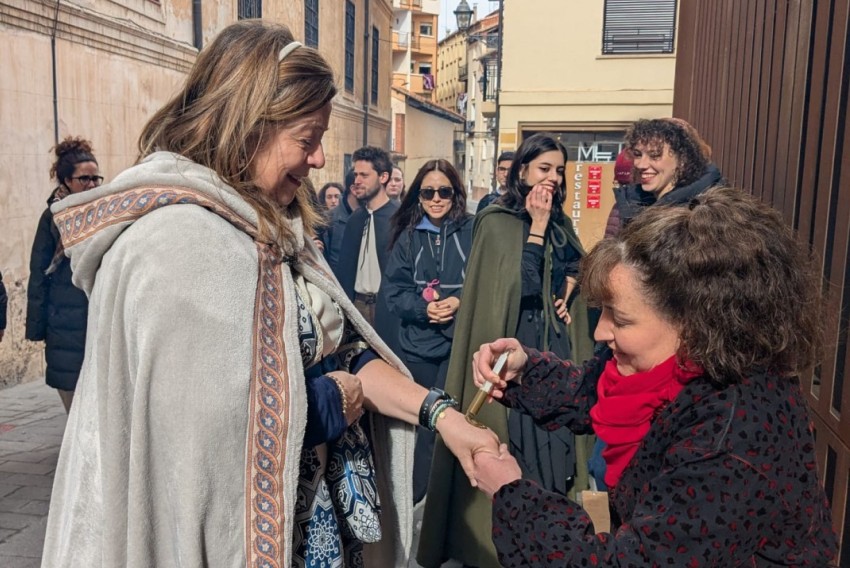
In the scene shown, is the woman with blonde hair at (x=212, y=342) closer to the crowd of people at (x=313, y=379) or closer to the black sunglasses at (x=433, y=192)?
the crowd of people at (x=313, y=379)

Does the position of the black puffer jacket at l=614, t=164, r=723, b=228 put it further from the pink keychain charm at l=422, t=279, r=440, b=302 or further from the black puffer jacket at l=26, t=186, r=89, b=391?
the black puffer jacket at l=26, t=186, r=89, b=391

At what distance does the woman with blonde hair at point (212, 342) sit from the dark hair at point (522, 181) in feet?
7.05

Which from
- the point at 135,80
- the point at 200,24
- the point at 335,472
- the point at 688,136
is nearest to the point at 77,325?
the point at 335,472

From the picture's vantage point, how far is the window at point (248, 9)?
1266 cm

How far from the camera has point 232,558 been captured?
62.9 inches

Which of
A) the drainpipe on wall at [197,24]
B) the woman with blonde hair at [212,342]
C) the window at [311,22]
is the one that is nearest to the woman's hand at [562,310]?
the woman with blonde hair at [212,342]

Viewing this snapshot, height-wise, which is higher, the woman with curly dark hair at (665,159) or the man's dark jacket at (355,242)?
the woman with curly dark hair at (665,159)

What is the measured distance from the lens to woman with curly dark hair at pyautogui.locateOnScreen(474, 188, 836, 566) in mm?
1376

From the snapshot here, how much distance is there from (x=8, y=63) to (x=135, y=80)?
8.27 ft

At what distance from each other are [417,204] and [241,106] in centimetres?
308

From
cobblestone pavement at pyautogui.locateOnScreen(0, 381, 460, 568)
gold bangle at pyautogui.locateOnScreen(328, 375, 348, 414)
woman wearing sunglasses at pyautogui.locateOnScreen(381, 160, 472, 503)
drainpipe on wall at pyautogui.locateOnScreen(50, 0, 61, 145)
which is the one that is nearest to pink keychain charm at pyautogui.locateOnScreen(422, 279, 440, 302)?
woman wearing sunglasses at pyautogui.locateOnScreen(381, 160, 472, 503)

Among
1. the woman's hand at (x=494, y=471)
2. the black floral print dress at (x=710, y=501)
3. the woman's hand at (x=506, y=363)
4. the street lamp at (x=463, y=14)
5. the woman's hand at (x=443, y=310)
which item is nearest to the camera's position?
the black floral print dress at (x=710, y=501)

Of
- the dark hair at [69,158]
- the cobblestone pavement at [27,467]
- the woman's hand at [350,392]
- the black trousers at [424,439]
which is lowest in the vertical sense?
the cobblestone pavement at [27,467]

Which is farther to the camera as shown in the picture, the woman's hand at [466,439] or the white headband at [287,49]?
the woman's hand at [466,439]
